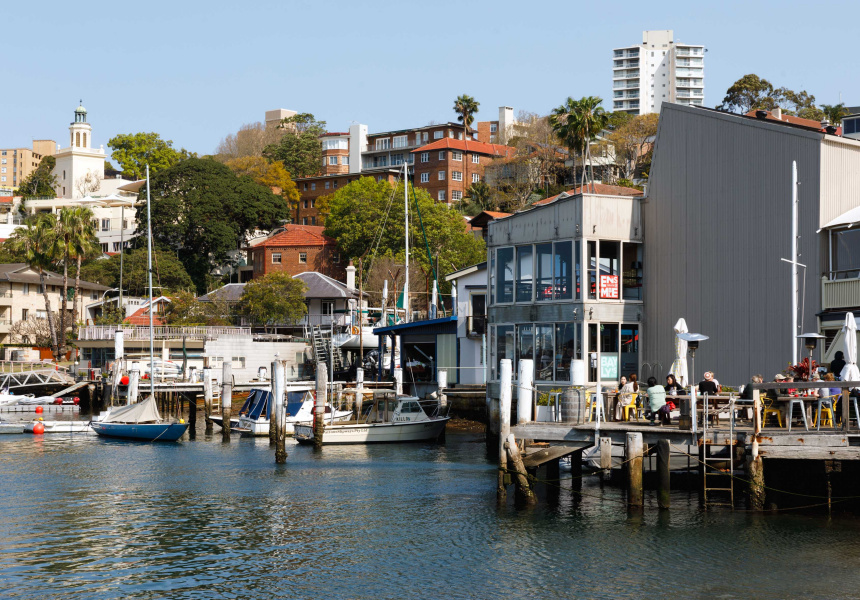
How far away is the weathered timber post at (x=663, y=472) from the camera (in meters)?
23.1

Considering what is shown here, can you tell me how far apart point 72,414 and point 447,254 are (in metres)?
37.6

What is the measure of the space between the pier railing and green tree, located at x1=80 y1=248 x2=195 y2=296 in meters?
18.2

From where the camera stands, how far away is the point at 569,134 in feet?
211

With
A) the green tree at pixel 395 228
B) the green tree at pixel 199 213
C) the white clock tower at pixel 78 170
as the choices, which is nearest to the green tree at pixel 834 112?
the green tree at pixel 395 228

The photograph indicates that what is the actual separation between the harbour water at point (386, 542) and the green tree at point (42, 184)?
135739 millimetres

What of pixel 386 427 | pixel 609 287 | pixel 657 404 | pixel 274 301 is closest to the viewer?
pixel 657 404

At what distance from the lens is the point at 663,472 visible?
23.5m

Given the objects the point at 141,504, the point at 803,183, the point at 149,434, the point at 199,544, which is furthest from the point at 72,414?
the point at 803,183

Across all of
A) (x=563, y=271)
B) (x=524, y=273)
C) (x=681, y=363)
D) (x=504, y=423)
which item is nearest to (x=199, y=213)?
(x=524, y=273)

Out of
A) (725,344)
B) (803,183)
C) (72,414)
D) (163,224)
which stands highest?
(163,224)

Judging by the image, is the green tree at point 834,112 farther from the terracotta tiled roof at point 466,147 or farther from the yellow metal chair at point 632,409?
the yellow metal chair at point 632,409

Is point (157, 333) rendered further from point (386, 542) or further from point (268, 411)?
point (386, 542)

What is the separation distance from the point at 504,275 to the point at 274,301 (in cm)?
4211

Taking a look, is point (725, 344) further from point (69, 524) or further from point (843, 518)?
point (69, 524)
